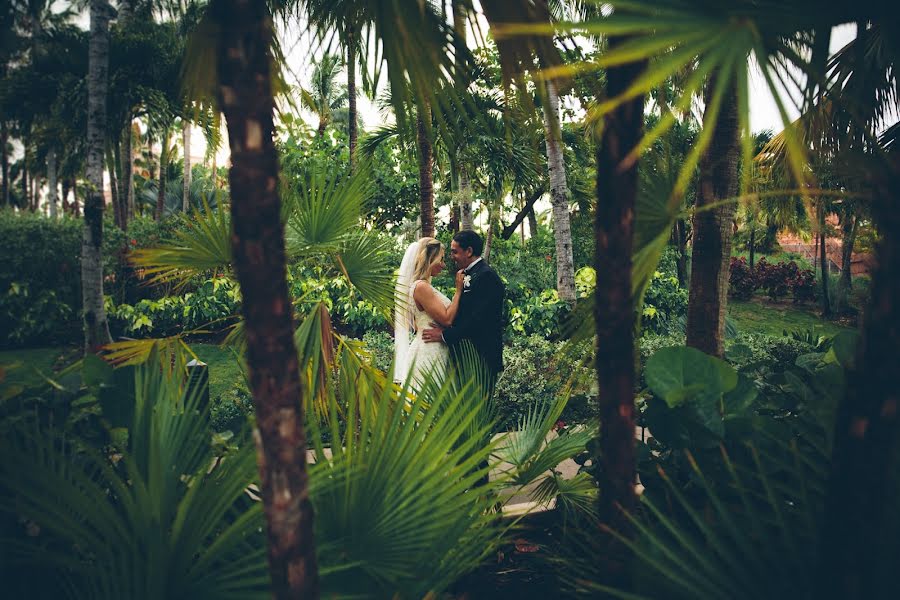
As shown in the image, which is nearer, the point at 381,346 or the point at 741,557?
the point at 741,557

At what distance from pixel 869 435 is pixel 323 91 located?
16.6 m

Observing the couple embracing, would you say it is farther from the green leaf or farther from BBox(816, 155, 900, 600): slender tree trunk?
BBox(816, 155, 900, 600): slender tree trunk

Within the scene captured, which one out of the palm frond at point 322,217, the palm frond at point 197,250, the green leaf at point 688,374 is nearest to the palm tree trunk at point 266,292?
the green leaf at point 688,374

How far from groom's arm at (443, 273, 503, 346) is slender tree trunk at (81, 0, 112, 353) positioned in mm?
4762

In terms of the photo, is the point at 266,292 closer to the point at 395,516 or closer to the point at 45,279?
the point at 395,516

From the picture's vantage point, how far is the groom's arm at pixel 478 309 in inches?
136

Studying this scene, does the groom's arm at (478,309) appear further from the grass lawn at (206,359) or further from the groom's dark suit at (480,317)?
the grass lawn at (206,359)

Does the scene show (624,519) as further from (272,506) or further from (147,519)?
(147,519)

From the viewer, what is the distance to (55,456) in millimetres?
1242

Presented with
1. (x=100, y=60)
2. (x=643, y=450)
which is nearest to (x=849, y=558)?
(x=643, y=450)

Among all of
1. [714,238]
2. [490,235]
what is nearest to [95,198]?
[714,238]

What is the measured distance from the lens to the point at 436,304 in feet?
11.8

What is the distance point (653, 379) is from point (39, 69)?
1226 centimetres

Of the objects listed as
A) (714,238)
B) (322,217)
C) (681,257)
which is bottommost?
(714,238)
